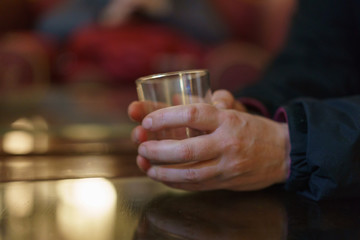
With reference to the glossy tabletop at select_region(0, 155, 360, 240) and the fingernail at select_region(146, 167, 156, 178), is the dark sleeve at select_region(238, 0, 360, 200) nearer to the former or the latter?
the glossy tabletop at select_region(0, 155, 360, 240)

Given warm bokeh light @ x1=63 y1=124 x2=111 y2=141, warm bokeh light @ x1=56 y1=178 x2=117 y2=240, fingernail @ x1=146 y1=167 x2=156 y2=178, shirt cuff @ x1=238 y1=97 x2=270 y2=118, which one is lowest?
warm bokeh light @ x1=63 y1=124 x2=111 y2=141

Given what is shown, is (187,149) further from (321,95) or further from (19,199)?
(321,95)

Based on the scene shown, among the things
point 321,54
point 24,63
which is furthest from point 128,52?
point 321,54

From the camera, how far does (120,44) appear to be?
2.22 metres

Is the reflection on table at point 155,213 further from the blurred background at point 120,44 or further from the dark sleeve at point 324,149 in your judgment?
the blurred background at point 120,44

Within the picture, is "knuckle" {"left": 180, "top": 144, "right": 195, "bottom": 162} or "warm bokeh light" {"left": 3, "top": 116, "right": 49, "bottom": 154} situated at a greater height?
"knuckle" {"left": 180, "top": 144, "right": 195, "bottom": 162}

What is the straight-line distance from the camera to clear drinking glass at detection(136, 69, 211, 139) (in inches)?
18.9

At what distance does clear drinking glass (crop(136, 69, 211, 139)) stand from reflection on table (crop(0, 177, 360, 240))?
0.27 feet

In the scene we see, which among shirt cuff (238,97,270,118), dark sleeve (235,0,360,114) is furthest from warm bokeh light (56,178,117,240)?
dark sleeve (235,0,360,114)

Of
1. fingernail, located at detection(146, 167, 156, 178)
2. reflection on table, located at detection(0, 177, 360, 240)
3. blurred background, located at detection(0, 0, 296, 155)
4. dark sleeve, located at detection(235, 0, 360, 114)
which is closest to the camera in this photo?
reflection on table, located at detection(0, 177, 360, 240)

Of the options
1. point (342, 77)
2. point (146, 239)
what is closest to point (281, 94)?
point (342, 77)

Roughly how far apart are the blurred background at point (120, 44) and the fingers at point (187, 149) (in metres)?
1.06

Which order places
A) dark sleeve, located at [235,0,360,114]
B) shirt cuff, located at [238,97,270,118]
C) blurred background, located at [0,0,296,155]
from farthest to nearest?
blurred background, located at [0,0,296,155] → dark sleeve, located at [235,0,360,114] → shirt cuff, located at [238,97,270,118]

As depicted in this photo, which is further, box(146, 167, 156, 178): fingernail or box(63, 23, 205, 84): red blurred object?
box(63, 23, 205, 84): red blurred object
